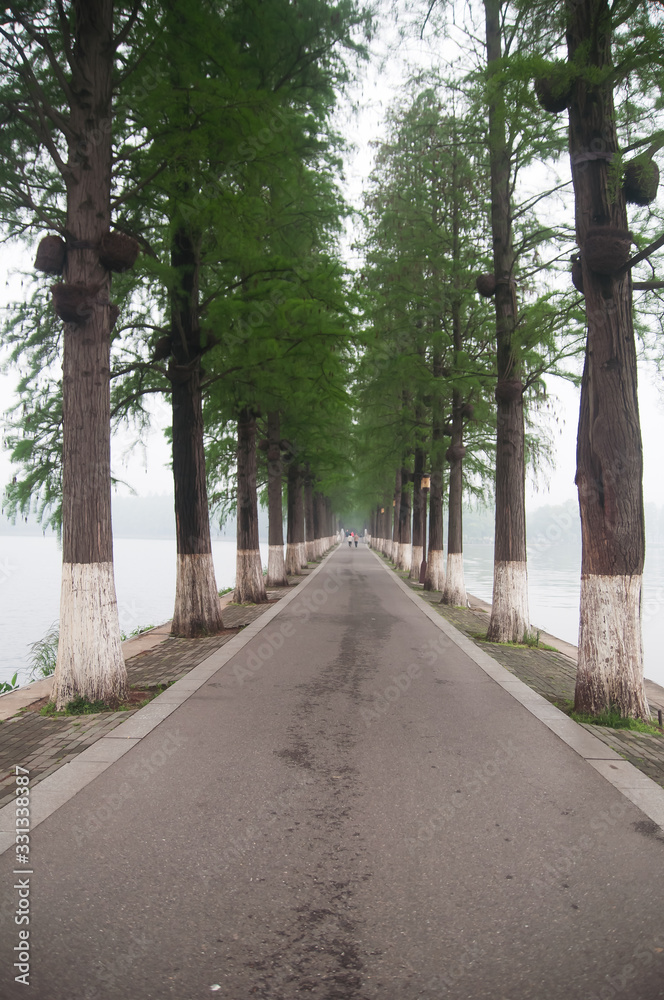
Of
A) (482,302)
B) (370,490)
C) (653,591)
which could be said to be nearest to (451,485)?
(482,302)

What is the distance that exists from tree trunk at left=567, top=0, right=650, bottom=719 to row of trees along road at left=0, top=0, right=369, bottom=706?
406 cm

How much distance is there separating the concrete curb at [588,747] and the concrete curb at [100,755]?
12.1ft

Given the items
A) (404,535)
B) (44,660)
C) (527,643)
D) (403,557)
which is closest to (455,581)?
(527,643)

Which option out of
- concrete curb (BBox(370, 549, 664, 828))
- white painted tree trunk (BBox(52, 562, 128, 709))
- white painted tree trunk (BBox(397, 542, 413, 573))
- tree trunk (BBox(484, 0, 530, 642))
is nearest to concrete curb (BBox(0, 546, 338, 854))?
white painted tree trunk (BBox(52, 562, 128, 709))

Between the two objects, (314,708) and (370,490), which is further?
(370,490)

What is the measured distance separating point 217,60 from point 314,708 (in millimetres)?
8336

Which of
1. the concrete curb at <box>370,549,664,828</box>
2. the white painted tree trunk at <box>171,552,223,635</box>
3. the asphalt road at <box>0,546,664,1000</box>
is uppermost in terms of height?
the white painted tree trunk at <box>171,552,223,635</box>

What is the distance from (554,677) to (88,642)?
6082 mm

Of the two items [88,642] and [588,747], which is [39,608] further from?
[588,747]

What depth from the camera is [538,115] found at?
29.5 ft

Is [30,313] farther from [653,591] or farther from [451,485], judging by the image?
[653,591]

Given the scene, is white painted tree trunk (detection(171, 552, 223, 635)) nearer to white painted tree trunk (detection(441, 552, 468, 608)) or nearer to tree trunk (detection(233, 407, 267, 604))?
tree trunk (detection(233, 407, 267, 604))

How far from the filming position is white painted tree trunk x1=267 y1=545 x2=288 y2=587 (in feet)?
78.4

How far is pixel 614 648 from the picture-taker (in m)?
7.15
